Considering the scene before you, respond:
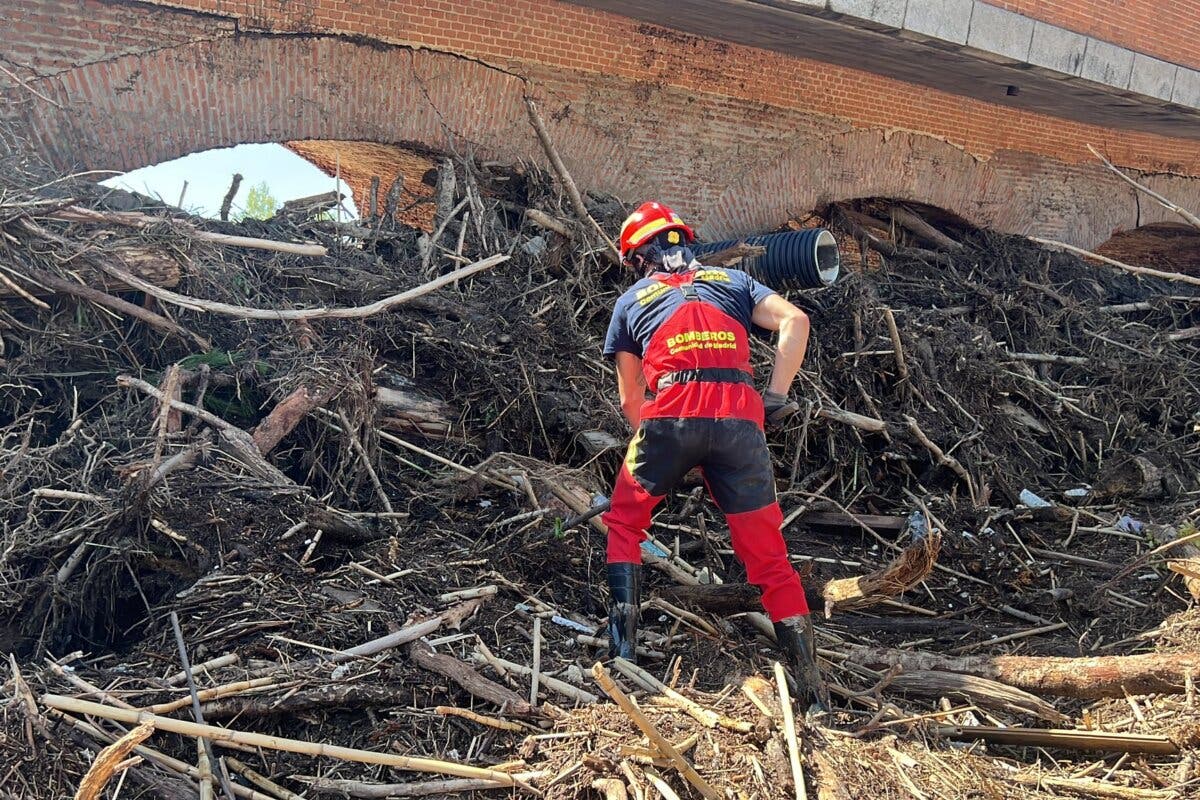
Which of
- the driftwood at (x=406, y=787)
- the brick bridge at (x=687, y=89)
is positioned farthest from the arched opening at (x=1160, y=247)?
the driftwood at (x=406, y=787)

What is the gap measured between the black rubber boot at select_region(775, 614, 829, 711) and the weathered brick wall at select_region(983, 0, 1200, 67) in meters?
7.38

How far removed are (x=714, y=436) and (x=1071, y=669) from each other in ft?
5.57

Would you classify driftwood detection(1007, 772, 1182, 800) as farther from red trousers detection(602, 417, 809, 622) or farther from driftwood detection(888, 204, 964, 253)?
driftwood detection(888, 204, 964, 253)

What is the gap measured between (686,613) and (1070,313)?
6.21m

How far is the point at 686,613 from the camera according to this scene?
169 inches

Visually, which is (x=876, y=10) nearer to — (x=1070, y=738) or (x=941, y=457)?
(x=941, y=457)

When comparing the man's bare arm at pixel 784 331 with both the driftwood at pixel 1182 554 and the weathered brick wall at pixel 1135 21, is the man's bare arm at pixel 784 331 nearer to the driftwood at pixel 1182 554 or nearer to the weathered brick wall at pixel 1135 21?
the driftwood at pixel 1182 554

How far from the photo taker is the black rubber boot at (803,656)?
3867mm

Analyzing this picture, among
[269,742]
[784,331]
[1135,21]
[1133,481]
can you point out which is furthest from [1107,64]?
[269,742]

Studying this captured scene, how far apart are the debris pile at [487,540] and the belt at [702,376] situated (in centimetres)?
101

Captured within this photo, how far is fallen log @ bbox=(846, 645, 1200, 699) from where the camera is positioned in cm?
382

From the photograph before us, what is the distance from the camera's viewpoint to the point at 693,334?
13.5ft

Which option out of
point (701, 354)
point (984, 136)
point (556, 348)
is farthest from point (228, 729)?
point (984, 136)

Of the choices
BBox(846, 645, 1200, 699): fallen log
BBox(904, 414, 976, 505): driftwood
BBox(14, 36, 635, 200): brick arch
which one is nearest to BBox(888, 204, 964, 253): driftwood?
BBox(14, 36, 635, 200): brick arch
